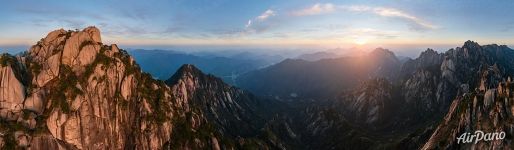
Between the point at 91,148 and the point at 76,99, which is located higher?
the point at 76,99

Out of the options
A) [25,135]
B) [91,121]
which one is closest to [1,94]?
[25,135]

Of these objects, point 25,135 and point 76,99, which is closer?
point 25,135

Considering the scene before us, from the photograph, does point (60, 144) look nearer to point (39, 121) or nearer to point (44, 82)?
point (39, 121)

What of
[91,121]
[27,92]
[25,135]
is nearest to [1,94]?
[27,92]

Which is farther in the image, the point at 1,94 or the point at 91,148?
the point at 91,148

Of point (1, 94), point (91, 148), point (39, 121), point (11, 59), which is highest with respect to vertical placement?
point (11, 59)

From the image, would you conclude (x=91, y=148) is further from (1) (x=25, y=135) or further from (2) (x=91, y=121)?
(1) (x=25, y=135)

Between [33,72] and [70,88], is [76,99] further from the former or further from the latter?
[33,72]

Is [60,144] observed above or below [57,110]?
below
